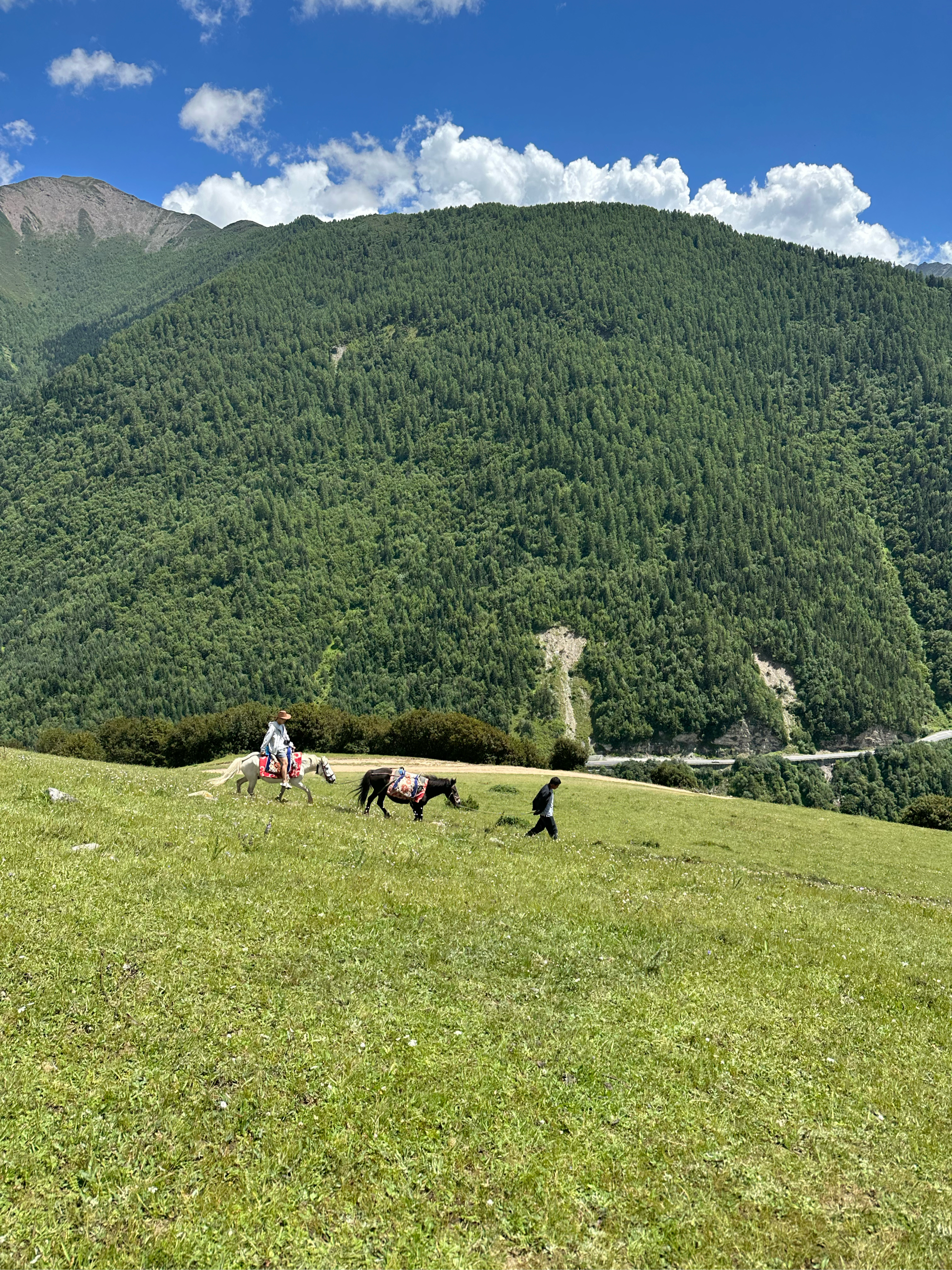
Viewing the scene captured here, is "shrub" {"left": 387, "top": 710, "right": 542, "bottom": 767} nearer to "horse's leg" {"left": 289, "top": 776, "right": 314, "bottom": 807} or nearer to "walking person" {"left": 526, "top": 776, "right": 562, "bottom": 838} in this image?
"horse's leg" {"left": 289, "top": 776, "right": 314, "bottom": 807}

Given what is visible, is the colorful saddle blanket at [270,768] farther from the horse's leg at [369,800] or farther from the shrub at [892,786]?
the shrub at [892,786]

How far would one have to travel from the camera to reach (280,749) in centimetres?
2909

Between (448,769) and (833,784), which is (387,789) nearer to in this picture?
(448,769)

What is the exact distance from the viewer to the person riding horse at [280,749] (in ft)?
94.4

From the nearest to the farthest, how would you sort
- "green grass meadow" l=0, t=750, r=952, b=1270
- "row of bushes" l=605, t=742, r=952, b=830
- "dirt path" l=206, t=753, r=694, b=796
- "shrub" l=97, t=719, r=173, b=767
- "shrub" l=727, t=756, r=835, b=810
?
"green grass meadow" l=0, t=750, r=952, b=1270, "dirt path" l=206, t=753, r=694, b=796, "shrub" l=97, t=719, r=173, b=767, "row of bushes" l=605, t=742, r=952, b=830, "shrub" l=727, t=756, r=835, b=810

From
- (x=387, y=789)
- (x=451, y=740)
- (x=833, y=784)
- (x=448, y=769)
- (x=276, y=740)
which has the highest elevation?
(x=276, y=740)

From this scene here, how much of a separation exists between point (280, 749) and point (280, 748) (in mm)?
24

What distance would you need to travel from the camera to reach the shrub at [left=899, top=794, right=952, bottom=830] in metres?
63.3

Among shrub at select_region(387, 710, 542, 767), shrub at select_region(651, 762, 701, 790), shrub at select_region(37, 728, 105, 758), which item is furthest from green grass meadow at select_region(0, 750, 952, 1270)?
shrub at select_region(37, 728, 105, 758)

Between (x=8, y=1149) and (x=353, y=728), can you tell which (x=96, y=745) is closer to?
(x=353, y=728)

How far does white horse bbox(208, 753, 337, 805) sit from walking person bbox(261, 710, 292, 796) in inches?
13.0

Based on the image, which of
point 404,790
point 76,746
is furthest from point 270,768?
point 76,746

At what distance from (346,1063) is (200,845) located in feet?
30.5

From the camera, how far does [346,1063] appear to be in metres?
10.5
